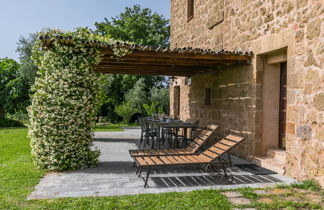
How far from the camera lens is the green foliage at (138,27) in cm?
2205

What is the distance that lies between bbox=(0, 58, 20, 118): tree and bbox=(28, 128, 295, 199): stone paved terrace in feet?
46.5

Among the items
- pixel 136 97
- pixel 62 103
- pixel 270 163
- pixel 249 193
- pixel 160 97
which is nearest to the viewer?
pixel 249 193

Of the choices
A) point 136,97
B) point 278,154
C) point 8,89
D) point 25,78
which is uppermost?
point 25,78

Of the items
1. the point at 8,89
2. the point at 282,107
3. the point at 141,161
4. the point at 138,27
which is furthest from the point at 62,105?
the point at 138,27

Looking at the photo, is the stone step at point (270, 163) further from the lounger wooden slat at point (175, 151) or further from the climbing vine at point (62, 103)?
the climbing vine at point (62, 103)

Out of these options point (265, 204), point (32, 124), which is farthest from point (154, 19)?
point (265, 204)

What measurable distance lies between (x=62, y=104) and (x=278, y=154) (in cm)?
428

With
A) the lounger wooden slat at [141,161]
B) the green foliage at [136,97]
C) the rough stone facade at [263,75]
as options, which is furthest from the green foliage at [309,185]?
the green foliage at [136,97]

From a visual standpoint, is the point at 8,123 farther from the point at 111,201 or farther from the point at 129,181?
the point at 111,201

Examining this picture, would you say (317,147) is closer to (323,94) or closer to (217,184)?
(323,94)

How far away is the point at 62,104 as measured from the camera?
17.0 ft

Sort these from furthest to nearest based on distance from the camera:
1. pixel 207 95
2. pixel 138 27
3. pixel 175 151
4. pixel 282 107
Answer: pixel 138 27, pixel 207 95, pixel 282 107, pixel 175 151

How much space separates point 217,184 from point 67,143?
2.75m

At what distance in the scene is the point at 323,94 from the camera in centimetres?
417
